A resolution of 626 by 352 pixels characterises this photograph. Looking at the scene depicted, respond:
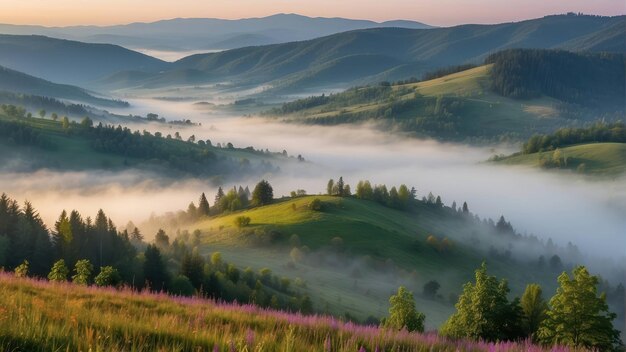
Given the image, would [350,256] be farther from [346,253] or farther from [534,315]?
[534,315]

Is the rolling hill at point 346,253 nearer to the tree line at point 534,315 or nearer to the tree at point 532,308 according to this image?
the tree at point 532,308

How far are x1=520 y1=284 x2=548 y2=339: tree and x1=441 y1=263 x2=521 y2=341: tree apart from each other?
129 centimetres

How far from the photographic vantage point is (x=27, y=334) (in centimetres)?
596

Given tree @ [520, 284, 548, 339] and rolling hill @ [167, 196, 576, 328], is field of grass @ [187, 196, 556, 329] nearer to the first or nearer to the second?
rolling hill @ [167, 196, 576, 328]

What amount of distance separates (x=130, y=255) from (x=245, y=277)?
22360 mm

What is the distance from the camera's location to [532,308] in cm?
3030

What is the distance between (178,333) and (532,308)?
28.2 metres

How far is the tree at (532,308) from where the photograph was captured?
29312 millimetres

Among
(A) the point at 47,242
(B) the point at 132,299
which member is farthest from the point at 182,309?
(A) the point at 47,242

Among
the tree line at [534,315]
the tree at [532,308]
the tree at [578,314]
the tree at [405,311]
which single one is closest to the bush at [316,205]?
the tree at [405,311]

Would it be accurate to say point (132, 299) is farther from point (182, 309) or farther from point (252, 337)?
point (252, 337)

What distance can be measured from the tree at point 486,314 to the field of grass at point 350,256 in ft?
299

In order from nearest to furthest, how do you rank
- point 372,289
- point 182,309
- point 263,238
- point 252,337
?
point 252,337 → point 182,309 → point 372,289 → point 263,238

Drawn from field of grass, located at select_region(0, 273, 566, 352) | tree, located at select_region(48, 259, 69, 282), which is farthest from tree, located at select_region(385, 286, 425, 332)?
field of grass, located at select_region(0, 273, 566, 352)
